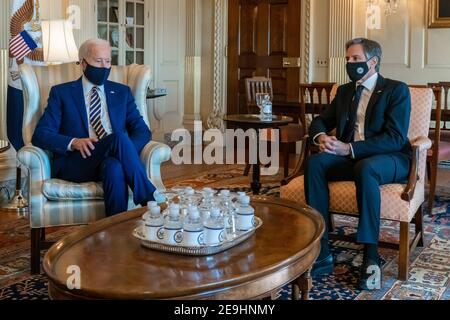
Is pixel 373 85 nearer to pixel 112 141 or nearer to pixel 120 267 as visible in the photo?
pixel 112 141

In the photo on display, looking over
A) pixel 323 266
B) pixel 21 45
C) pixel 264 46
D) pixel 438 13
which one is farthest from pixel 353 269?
pixel 264 46

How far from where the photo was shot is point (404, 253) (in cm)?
287

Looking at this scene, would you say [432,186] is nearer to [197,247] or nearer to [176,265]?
[197,247]

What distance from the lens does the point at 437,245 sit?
347cm

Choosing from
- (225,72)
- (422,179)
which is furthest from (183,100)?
(422,179)

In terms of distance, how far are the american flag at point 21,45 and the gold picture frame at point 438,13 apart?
12.3 feet

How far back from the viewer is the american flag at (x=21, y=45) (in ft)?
15.2

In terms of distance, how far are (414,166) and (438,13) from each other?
3.61 metres

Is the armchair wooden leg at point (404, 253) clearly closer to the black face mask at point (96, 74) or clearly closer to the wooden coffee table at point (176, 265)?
the wooden coffee table at point (176, 265)

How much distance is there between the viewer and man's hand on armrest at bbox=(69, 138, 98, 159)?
3.05 meters

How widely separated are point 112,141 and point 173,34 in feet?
15.1

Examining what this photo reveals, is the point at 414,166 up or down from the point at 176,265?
up

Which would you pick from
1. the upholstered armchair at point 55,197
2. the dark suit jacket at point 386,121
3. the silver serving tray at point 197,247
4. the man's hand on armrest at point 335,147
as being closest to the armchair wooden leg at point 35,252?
the upholstered armchair at point 55,197

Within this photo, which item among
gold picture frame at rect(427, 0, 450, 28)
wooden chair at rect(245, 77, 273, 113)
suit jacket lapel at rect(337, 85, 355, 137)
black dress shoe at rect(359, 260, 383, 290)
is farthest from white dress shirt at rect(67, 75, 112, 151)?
gold picture frame at rect(427, 0, 450, 28)
